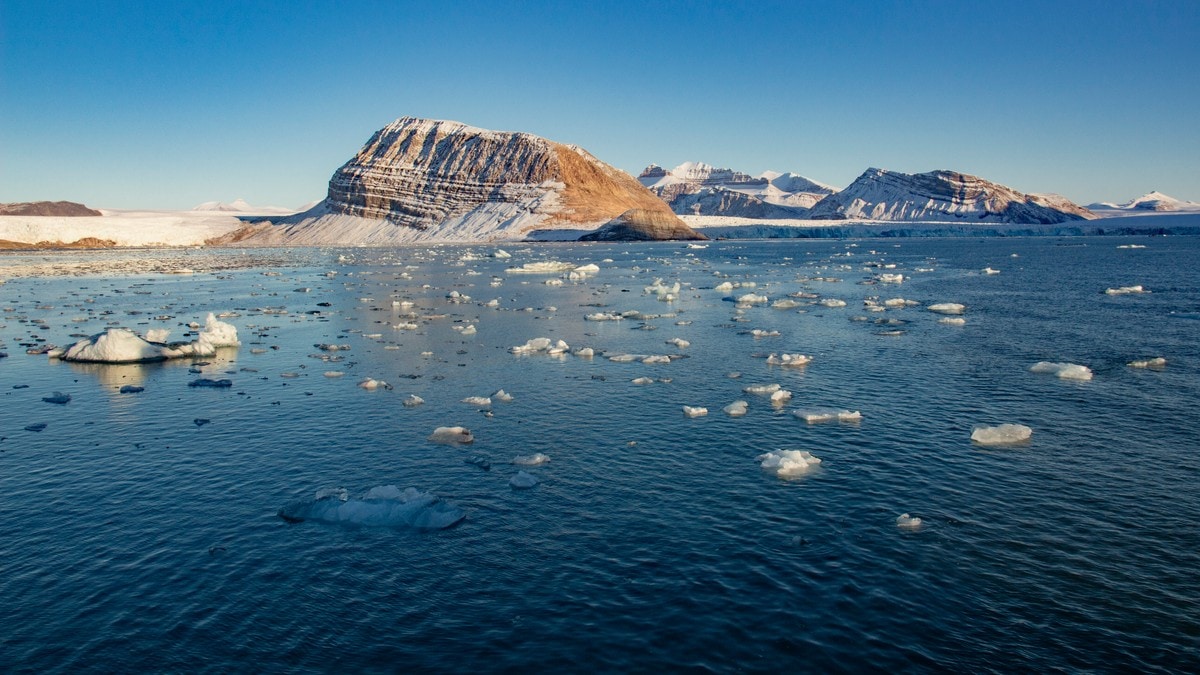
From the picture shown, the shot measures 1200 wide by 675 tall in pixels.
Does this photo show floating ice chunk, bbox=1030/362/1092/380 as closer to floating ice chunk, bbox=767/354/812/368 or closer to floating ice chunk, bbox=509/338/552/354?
floating ice chunk, bbox=767/354/812/368

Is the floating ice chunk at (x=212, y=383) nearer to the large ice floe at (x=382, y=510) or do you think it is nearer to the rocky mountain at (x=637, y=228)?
the large ice floe at (x=382, y=510)

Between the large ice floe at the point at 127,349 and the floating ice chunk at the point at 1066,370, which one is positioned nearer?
the floating ice chunk at the point at 1066,370

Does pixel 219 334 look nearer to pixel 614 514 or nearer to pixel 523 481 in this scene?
pixel 523 481

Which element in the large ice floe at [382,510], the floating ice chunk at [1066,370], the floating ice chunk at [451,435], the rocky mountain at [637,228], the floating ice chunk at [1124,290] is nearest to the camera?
the large ice floe at [382,510]

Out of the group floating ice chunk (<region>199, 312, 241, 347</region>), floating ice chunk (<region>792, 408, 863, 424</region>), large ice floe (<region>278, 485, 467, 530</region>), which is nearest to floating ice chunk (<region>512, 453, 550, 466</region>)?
large ice floe (<region>278, 485, 467, 530</region>)

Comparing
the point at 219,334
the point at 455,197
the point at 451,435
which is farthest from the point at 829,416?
the point at 455,197

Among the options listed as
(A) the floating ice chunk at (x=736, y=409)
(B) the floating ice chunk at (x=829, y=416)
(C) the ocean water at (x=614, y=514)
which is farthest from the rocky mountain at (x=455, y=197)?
(B) the floating ice chunk at (x=829, y=416)

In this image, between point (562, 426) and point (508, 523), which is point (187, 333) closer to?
point (562, 426)
